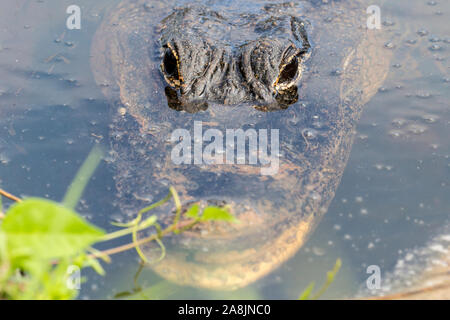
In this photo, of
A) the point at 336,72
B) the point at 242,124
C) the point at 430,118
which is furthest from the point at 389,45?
the point at 242,124

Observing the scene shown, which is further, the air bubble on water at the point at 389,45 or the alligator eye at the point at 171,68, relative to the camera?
the air bubble on water at the point at 389,45

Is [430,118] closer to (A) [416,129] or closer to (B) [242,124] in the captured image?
(A) [416,129]

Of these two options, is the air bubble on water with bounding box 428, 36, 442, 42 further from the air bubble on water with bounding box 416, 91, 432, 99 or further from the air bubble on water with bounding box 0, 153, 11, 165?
the air bubble on water with bounding box 0, 153, 11, 165

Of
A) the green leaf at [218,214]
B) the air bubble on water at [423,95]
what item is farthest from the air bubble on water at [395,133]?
the green leaf at [218,214]

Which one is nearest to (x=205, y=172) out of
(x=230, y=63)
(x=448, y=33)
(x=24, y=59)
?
(x=230, y=63)

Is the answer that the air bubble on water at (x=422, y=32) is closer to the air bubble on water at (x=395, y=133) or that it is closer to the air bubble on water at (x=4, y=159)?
the air bubble on water at (x=395, y=133)

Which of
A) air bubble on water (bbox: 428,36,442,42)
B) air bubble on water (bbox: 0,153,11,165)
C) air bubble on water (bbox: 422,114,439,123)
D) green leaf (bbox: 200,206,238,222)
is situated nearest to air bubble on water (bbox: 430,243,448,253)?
air bubble on water (bbox: 422,114,439,123)

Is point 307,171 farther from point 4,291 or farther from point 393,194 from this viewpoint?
point 4,291
